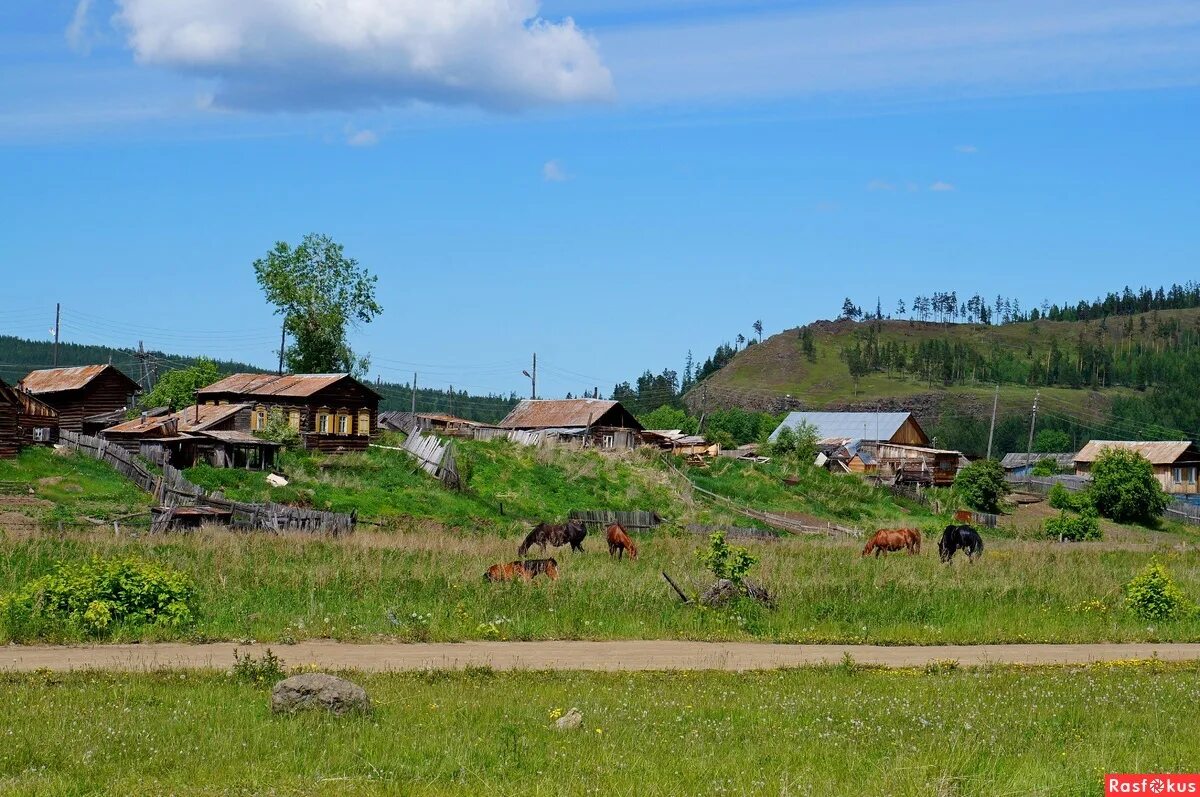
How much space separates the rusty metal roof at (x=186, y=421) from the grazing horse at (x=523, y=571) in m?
37.0

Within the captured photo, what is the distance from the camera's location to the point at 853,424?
111m

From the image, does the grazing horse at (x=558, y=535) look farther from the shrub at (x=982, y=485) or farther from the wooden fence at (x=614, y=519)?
the shrub at (x=982, y=485)

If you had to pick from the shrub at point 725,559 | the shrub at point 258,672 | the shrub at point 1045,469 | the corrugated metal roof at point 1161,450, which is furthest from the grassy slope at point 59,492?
the shrub at point 1045,469

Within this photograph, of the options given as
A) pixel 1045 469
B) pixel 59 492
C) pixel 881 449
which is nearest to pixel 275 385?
pixel 59 492

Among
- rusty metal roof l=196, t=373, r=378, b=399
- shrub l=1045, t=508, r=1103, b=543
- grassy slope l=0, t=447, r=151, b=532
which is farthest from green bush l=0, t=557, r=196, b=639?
shrub l=1045, t=508, r=1103, b=543

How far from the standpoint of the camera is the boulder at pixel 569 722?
14.1 metres

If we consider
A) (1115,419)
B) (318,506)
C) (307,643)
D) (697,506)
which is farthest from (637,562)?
(1115,419)

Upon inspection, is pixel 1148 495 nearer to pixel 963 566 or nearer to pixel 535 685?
pixel 963 566

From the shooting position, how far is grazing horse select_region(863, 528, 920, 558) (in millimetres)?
38500

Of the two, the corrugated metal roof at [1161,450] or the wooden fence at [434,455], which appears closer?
the wooden fence at [434,455]

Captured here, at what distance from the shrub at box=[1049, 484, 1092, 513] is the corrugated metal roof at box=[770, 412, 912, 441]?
24.6 meters

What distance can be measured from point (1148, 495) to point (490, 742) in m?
73.3

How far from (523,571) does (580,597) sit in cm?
248

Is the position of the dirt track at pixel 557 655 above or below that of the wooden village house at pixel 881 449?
below
